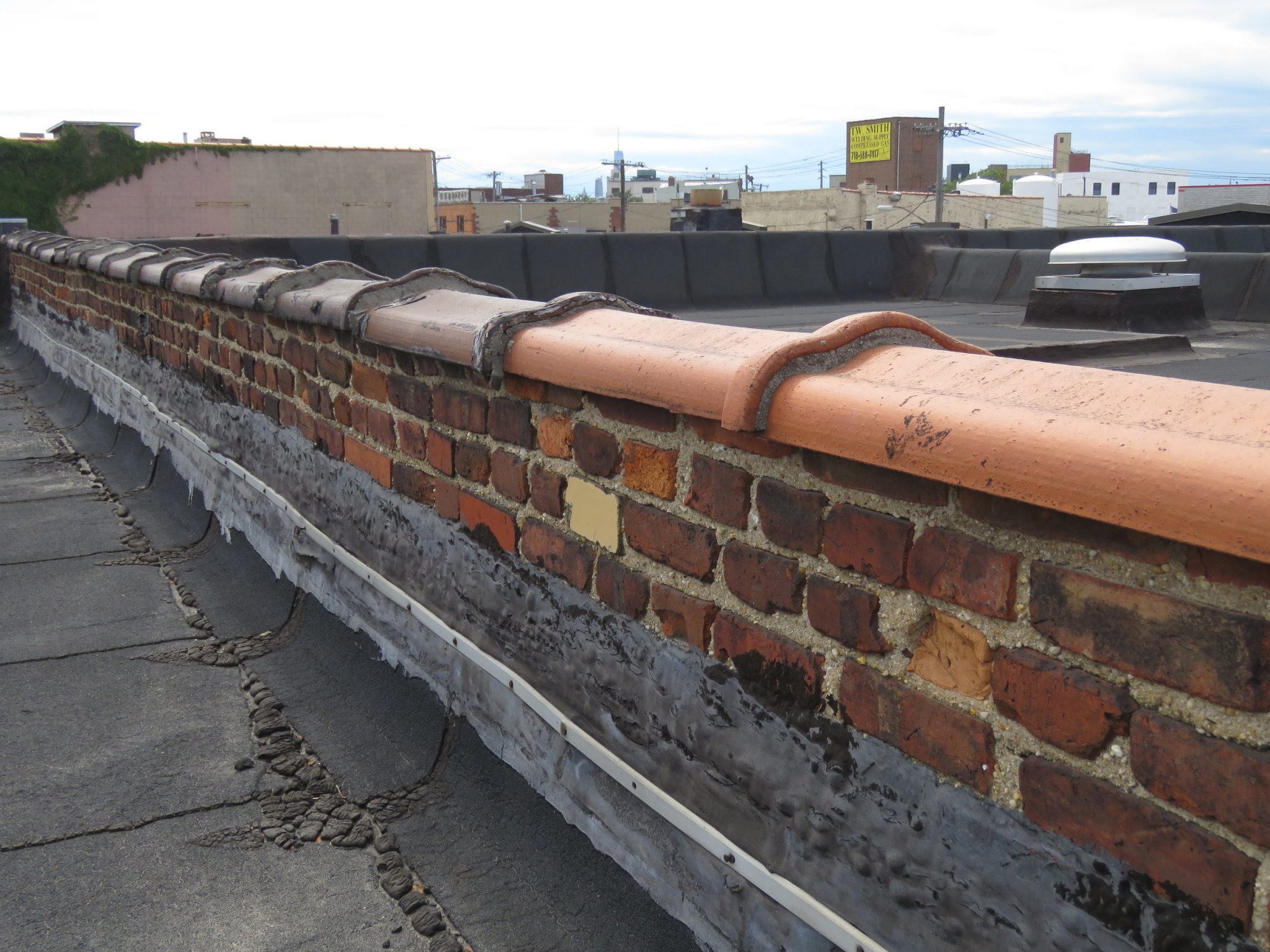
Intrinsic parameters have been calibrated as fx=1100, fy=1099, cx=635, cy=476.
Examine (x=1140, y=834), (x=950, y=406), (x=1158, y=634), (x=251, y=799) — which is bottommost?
(x=251, y=799)

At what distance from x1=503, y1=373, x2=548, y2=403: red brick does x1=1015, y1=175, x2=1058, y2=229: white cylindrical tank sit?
61.3 m

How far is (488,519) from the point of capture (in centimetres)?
248

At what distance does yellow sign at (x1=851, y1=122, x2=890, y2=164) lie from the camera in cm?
7744

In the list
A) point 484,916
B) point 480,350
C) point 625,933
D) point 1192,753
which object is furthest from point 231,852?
point 1192,753

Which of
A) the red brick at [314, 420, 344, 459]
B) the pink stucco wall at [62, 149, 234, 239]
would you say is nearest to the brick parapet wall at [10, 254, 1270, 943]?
the red brick at [314, 420, 344, 459]

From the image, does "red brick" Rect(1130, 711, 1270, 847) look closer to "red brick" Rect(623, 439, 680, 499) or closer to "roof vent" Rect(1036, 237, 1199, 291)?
"red brick" Rect(623, 439, 680, 499)

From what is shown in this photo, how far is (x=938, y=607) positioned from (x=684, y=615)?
1.89 feet

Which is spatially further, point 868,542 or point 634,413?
point 634,413

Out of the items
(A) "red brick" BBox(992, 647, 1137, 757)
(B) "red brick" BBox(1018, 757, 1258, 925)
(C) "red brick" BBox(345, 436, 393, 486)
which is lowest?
(B) "red brick" BBox(1018, 757, 1258, 925)

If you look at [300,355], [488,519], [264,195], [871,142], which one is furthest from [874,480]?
[871,142]

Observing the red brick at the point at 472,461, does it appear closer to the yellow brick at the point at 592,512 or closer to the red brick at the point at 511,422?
the red brick at the point at 511,422

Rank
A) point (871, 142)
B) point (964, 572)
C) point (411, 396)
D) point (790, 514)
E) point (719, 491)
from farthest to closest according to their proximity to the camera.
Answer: point (871, 142) < point (411, 396) < point (719, 491) < point (790, 514) < point (964, 572)

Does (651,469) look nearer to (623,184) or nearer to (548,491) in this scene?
(548,491)

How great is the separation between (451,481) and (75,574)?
2274 millimetres
